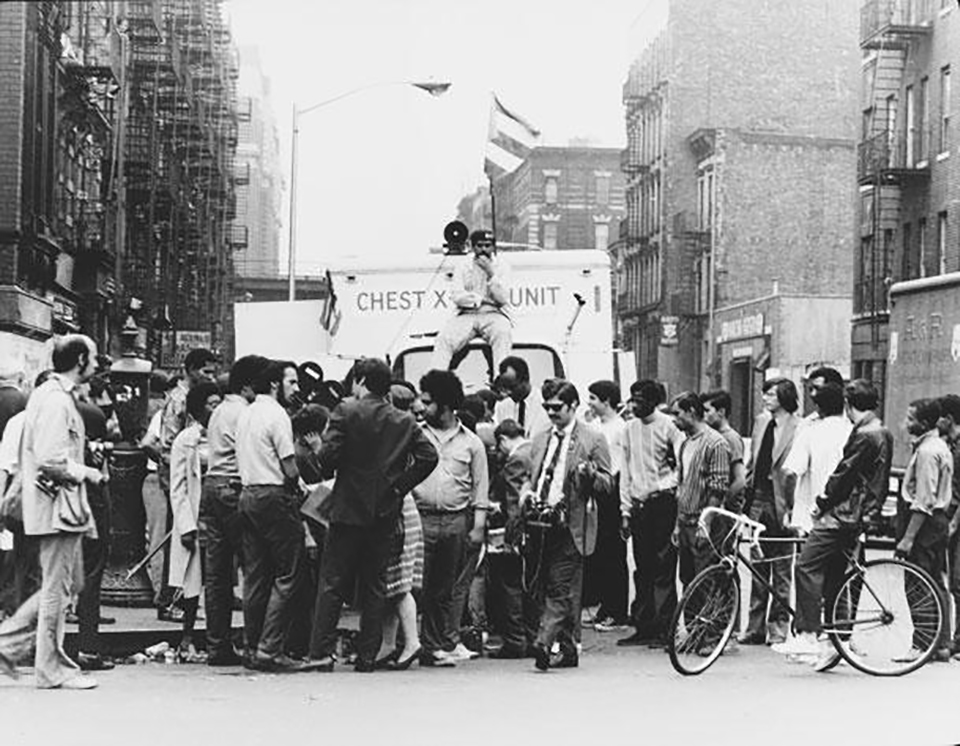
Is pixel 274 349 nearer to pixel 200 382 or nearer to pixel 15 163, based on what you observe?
pixel 200 382

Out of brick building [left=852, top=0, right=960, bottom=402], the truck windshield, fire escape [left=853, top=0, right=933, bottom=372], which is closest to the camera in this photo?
the truck windshield

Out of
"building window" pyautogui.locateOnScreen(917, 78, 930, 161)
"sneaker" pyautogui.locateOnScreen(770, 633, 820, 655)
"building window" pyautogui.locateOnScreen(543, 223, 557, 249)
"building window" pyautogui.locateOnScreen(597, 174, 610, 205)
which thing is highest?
"building window" pyautogui.locateOnScreen(917, 78, 930, 161)

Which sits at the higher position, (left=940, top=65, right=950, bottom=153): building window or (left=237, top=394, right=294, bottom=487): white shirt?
(left=940, top=65, right=950, bottom=153): building window

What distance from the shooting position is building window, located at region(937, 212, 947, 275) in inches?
586

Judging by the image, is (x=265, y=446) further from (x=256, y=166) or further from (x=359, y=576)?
(x=256, y=166)

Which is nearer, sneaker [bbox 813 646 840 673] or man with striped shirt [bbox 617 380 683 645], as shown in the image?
sneaker [bbox 813 646 840 673]

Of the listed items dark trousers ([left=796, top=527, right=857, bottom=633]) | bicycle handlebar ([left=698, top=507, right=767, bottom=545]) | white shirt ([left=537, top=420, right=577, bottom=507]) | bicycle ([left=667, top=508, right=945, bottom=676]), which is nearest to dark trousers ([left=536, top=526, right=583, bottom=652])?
white shirt ([left=537, top=420, right=577, bottom=507])

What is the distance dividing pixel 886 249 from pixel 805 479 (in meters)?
4.02

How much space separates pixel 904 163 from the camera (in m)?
14.1

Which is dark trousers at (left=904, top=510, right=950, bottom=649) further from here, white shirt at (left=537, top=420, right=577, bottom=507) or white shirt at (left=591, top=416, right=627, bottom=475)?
white shirt at (left=537, top=420, right=577, bottom=507)

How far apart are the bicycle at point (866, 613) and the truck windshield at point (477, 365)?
7.46 feet

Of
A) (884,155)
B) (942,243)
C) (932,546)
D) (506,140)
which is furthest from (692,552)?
(942,243)

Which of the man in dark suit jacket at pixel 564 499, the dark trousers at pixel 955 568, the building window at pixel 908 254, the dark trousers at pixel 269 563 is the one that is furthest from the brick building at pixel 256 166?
the building window at pixel 908 254

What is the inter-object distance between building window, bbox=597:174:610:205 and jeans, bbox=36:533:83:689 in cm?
323
